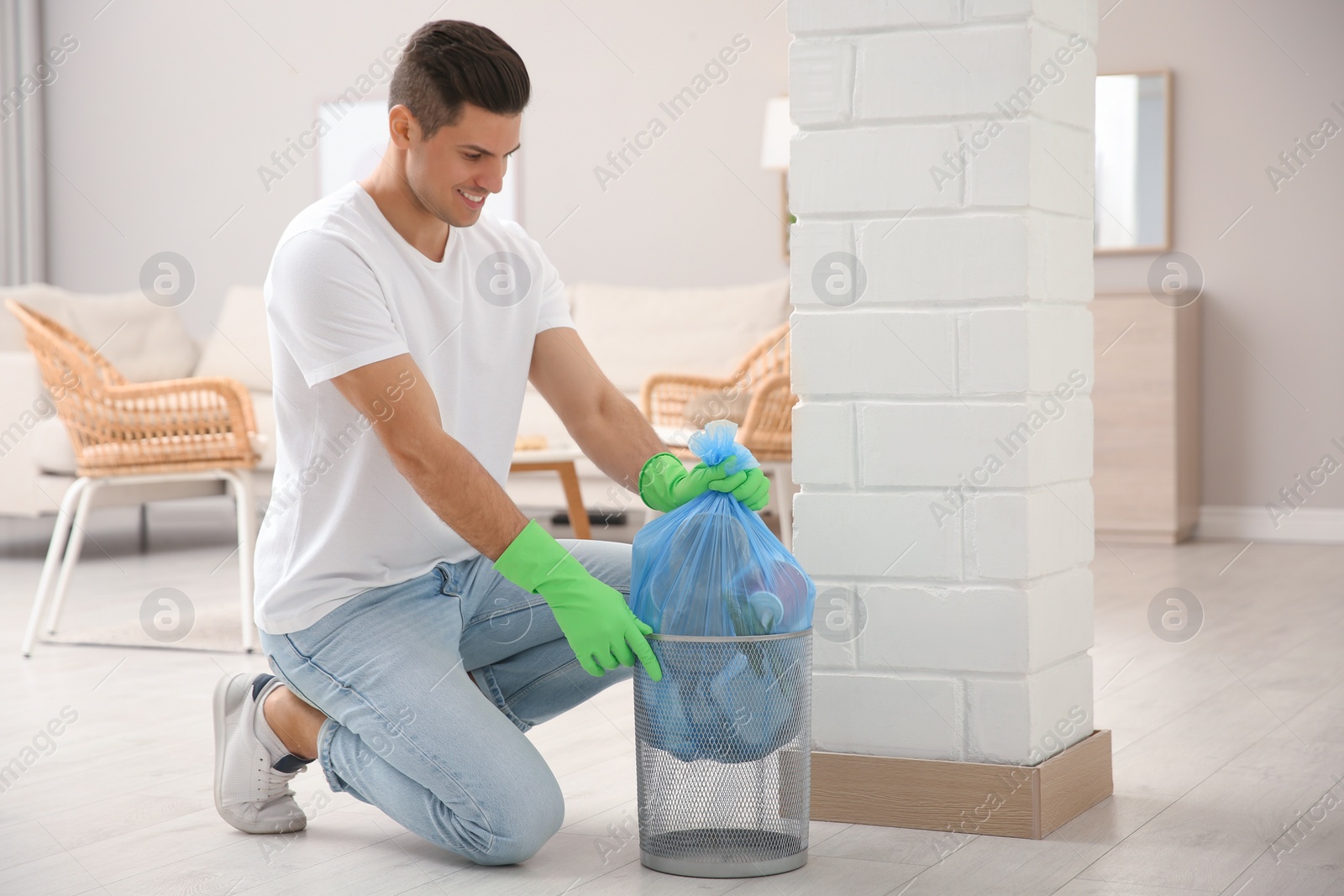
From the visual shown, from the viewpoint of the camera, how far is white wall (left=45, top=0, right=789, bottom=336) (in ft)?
18.2

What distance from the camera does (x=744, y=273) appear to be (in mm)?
5559

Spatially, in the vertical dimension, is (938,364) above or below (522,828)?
above

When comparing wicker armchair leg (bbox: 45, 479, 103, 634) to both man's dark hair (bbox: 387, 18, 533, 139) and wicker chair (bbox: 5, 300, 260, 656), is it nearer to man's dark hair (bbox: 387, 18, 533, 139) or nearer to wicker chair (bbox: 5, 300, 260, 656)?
wicker chair (bbox: 5, 300, 260, 656)

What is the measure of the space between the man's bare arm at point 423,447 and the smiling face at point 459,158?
202mm

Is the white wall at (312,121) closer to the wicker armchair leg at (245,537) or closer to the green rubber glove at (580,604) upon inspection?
the wicker armchair leg at (245,537)

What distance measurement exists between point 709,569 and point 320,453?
1.57ft

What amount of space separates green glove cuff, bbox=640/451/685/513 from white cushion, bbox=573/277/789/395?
3036 millimetres

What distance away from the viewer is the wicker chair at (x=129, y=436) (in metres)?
2.92

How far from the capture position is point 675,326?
4973mm

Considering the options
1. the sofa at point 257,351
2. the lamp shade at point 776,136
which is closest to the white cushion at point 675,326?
the sofa at point 257,351

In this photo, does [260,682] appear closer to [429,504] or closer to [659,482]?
[429,504]

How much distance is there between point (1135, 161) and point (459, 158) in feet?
12.5

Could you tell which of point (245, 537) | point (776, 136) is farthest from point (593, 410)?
point (776, 136)

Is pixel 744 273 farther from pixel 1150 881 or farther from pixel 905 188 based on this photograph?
pixel 1150 881
